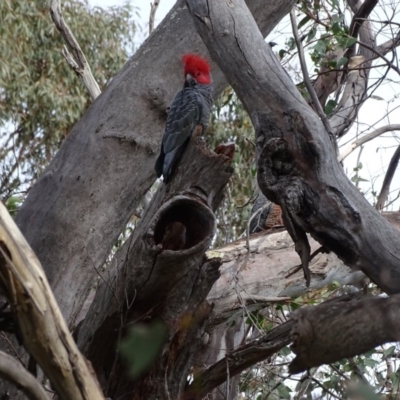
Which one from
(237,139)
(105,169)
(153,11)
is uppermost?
(237,139)

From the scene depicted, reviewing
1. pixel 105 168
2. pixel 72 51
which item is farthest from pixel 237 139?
pixel 105 168

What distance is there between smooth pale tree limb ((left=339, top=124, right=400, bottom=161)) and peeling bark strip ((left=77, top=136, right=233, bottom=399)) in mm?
1996

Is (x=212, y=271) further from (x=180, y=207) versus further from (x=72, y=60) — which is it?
(x=72, y=60)

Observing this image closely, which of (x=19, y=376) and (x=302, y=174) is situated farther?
(x=302, y=174)

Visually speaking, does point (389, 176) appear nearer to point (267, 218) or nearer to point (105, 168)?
point (267, 218)

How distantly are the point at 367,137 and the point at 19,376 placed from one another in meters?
3.16

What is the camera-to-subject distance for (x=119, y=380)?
7.03 ft

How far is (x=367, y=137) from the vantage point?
165 inches

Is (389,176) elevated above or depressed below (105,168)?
above

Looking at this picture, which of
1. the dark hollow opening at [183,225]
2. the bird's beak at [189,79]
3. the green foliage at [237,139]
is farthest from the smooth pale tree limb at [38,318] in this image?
the green foliage at [237,139]

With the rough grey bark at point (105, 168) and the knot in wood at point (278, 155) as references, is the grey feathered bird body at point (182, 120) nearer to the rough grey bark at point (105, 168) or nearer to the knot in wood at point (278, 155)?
the rough grey bark at point (105, 168)

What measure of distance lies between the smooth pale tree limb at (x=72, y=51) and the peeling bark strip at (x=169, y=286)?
5.51ft

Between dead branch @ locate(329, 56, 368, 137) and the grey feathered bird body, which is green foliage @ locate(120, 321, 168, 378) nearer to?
the grey feathered bird body

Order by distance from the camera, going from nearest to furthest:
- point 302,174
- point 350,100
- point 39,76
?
1. point 302,174
2. point 350,100
3. point 39,76
